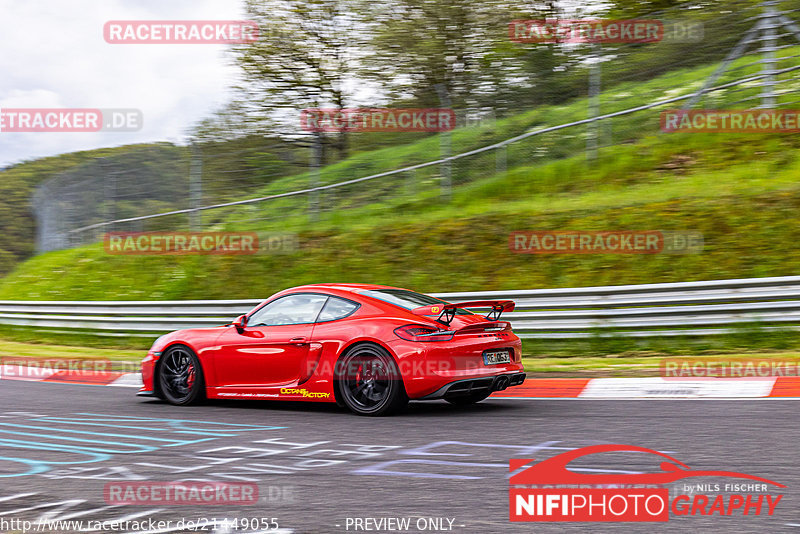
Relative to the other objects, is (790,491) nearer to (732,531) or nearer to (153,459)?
(732,531)

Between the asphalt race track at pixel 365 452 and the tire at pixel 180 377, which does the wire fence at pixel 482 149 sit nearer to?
the tire at pixel 180 377

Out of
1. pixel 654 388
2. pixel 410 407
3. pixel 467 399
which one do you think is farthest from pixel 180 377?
pixel 654 388

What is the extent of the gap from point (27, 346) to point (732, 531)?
1559cm

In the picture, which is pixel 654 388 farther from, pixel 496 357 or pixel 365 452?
pixel 365 452

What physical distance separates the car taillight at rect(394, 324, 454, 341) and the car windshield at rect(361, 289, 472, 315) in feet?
1.22

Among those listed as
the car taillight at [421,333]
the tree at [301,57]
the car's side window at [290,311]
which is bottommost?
the car taillight at [421,333]

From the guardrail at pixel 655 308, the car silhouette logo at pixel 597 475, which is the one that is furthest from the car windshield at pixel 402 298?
the guardrail at pixel 655 308

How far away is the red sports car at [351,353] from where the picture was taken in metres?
7.06

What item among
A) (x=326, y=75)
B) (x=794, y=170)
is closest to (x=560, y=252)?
(x=794, y=170)

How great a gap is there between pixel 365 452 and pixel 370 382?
67.0 inches

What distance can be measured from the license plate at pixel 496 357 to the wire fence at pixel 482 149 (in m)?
8.62

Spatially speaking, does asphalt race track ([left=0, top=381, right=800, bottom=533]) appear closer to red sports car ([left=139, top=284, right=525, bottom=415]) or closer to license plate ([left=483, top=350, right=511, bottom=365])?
red sports car ([left=139, top=284, right=525, bottom=415])

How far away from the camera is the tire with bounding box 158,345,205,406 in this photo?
8.30 meters

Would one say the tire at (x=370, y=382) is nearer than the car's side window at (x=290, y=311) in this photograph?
Yes
